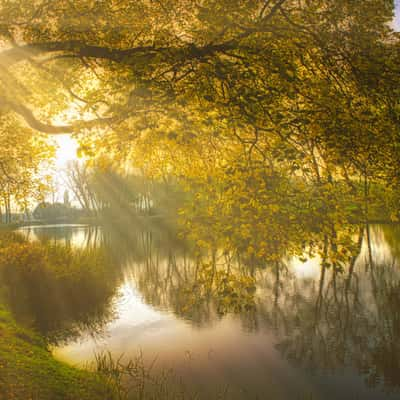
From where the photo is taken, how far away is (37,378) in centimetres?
812

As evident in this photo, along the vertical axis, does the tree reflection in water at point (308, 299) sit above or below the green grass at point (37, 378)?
below

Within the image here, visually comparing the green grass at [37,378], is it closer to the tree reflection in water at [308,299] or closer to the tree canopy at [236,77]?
the tree reflection in water at [308,299]

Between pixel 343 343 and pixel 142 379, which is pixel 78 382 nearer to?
pixel 142 379

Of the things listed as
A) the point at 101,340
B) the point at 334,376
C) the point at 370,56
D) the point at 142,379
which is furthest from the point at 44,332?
the point at 370,56

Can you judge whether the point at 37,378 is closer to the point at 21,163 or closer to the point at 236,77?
the point at 236,77

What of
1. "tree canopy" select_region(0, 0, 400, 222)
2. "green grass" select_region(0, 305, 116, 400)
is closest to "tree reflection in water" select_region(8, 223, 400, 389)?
"tree canopy" select_region(0, 0, 400, 222)

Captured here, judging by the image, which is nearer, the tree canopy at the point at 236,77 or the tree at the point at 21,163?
the tree canopy at the point at 236,77

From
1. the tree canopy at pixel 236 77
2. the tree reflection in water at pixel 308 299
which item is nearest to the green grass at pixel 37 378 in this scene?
the tree reflection in water at pixel 308 299

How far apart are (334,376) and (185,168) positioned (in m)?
7.92

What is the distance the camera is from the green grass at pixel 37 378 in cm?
730

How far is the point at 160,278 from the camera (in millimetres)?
26531

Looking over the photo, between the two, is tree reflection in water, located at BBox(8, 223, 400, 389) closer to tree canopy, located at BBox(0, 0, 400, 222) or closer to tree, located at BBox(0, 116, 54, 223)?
tree canopy, located at BBox(0, 0, 400, 222)

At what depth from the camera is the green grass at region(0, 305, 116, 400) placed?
7.30 m

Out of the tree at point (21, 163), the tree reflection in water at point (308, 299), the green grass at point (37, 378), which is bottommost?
the tree reflection in water at point (308, 299)
